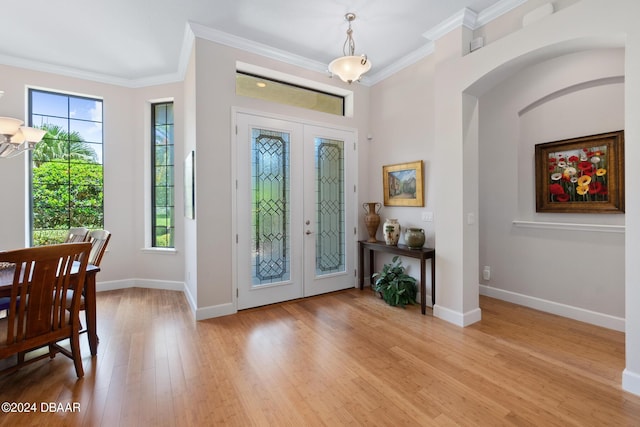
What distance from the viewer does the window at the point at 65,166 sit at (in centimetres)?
415

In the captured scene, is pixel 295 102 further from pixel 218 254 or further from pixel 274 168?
pixel 218 254

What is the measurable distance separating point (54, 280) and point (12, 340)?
1.36ft

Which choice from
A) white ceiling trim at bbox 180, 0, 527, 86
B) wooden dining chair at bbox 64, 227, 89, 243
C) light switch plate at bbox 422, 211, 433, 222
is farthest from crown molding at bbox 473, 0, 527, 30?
wooden dining chair at bbox 64, 227, 89, 243

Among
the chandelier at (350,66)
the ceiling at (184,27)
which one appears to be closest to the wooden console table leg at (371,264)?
the chandelier at (350,66)

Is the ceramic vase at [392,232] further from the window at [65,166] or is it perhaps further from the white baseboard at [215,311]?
the window at [65,166]

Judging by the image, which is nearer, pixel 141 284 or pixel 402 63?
pixel 402 63

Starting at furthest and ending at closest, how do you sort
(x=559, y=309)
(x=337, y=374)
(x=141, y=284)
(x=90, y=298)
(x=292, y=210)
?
(x=141, y=284), (x=292, y=210), (x=559, y=309), (x=90, y=298), (x=337, y=374)

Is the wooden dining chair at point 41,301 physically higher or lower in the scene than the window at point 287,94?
lower

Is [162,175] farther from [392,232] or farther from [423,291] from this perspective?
[423,291]

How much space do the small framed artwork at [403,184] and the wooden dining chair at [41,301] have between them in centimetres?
345

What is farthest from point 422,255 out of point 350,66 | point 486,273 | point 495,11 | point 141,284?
point 141,284

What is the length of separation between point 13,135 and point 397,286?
4134 millimetres

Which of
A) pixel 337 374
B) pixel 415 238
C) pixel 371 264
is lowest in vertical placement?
pixel 337 374

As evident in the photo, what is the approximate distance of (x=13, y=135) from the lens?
8.36ft
